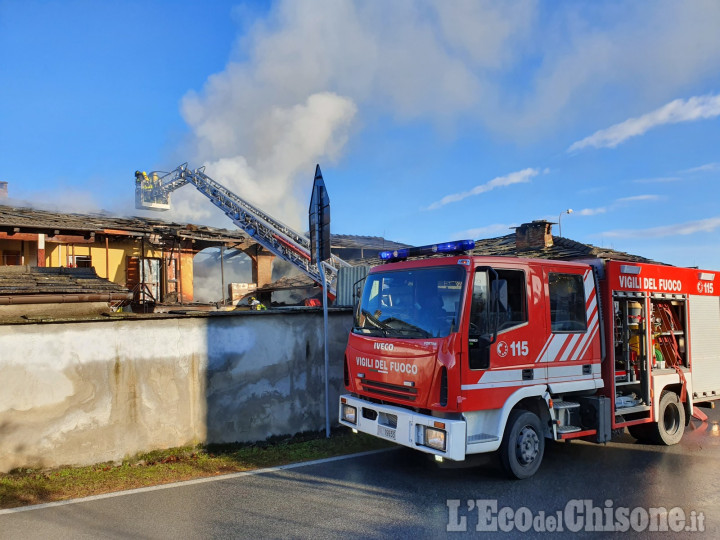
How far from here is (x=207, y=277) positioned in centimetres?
2892

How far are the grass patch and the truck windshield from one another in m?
1.95

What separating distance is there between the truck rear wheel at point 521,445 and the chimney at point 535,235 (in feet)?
33.9

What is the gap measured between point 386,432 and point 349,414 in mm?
757

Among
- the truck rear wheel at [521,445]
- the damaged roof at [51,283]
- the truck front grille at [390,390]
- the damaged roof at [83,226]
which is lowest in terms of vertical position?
the truck rear wheel at [521,445]

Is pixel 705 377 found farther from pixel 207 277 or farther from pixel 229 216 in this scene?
pixel 207 277

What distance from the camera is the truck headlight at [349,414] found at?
6.00m

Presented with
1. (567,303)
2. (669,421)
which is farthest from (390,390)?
(669,421)

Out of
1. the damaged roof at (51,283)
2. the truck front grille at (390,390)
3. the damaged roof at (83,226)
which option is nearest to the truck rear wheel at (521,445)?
the truck front grille at (390,390)

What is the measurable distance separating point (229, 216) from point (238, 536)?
1838 cm

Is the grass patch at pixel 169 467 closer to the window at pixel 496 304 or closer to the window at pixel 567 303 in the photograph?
the window at pixel 496 304

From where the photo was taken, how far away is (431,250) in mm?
6184

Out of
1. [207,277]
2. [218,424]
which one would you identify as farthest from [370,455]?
[207,277]

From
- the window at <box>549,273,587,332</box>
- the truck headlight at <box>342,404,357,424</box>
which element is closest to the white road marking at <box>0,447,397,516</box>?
the truck headlight at <box>342,404,357,424</box>

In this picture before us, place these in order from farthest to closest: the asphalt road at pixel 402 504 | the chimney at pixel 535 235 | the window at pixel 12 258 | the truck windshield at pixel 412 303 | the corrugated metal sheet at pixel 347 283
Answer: the window at pixel 12 258, the chimney at pixel 535 235, the corrugated metal sheet at pixel 347 283, the truck windshield at pixel 412 303, the asphalt road at pixel 402 504
